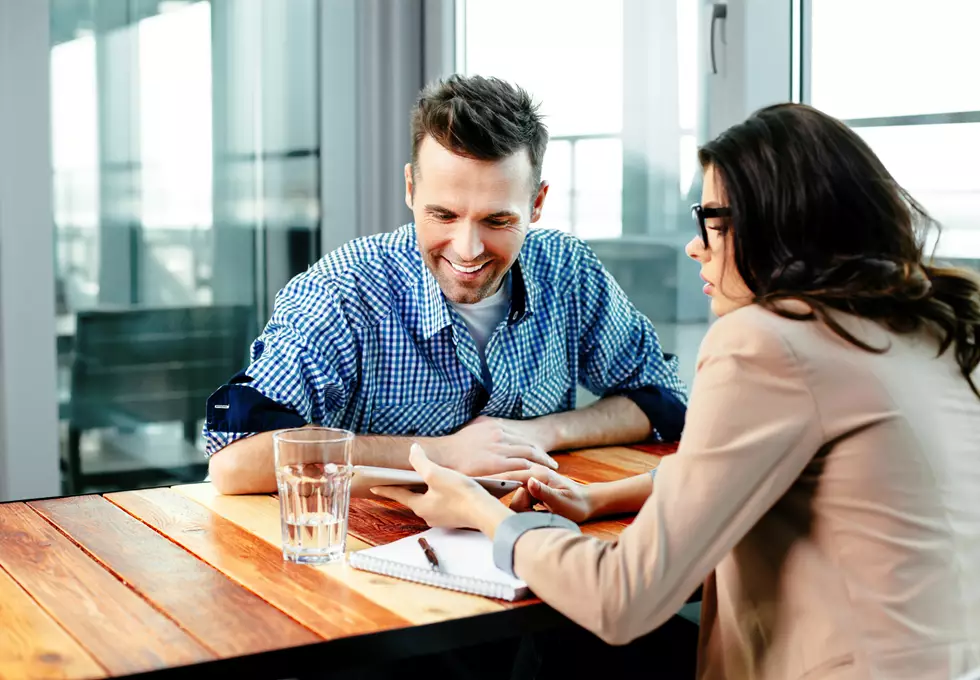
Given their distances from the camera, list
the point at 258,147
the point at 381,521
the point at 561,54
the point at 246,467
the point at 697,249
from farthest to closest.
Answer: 1. the point at 258,147
2. the point at 561,54
3. the point at 246,467
4. the point at 381,521
5. the point at 697,249

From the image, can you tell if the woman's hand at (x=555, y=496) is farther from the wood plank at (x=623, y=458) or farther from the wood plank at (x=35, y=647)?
the wood plank at (x=35, y=647)

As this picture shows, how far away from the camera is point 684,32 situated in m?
2.51

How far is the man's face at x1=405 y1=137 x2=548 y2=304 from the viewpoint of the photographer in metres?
1.85

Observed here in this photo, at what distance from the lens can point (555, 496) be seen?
1.46 m

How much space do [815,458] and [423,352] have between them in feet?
3.18

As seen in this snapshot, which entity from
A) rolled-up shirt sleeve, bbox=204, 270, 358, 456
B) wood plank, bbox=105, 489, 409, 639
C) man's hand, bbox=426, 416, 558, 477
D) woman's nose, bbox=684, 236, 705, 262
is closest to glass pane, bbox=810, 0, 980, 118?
woman's nose, bbox=684, 236, 705, 262

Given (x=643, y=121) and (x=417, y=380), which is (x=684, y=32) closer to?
(x=643, y=121)

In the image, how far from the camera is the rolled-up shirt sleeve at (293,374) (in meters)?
1.71

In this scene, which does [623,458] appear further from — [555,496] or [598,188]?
[598,188]

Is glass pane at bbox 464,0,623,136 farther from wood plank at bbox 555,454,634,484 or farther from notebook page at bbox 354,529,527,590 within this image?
notebook page at bbox 354,529,527,590

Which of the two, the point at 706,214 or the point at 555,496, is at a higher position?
the point at 706,214

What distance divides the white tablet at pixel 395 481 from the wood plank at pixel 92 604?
1.21 ft

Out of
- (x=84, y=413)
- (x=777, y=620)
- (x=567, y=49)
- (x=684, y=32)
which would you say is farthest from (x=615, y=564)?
(x=84, y=413)

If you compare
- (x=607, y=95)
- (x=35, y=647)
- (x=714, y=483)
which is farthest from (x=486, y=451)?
(x=607, y=95)
